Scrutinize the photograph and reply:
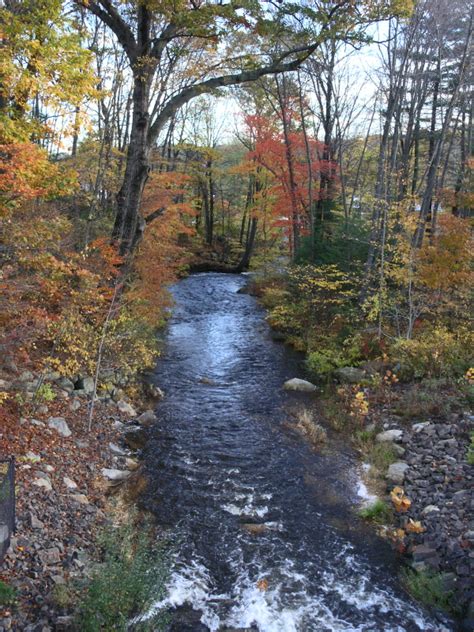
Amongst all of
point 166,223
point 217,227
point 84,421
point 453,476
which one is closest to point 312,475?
point 453,476

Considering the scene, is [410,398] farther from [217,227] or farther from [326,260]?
[217,227]

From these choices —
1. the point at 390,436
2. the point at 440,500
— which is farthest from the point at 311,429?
the point at 440,500

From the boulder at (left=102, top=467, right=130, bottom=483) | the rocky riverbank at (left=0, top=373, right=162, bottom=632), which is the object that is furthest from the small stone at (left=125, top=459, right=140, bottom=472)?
the boulder at (left=102, top=467, right=130, bottom=483)

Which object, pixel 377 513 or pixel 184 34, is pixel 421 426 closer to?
pixel 377 513

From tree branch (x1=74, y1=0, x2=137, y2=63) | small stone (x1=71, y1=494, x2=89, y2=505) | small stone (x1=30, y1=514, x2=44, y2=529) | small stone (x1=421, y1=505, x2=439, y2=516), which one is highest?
tree branch (x1=74, y1=0, x2=137, y2=63)

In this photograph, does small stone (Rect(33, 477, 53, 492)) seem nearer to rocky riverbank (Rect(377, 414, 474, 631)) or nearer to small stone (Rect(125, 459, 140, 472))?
small stone (Rect(125, 459, 140, 472))

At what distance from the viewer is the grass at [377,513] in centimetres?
608

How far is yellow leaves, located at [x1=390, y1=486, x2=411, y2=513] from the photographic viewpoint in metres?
6.06

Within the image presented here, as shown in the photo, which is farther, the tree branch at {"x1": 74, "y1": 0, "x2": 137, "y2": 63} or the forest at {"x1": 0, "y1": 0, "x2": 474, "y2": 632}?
the tree branch at {"x1": 74, "y1": 0, "x2": 137, "y2": 63}

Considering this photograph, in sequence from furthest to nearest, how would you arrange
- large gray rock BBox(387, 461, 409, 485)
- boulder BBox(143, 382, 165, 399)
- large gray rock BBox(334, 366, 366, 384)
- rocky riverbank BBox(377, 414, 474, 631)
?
large gray rock BBox(334, 366, 366, 384) < boulder BBox(143, 382, 165, 399) < large gray rock BBox(387, 461, 409, 485) < rocky riverbank BBox(377, 414, 474, 631)

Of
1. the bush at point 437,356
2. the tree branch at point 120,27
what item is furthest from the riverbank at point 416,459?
the tree branch at point 120,27

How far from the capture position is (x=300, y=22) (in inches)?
349

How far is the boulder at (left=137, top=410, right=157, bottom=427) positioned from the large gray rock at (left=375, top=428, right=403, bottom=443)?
4.43 metres

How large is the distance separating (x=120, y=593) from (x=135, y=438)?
13.9 ft
